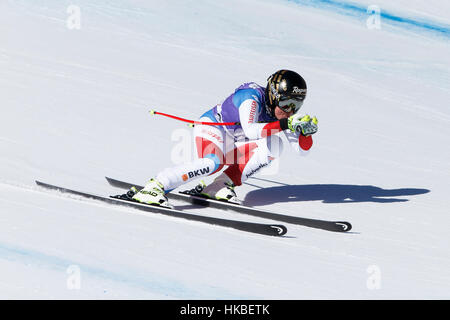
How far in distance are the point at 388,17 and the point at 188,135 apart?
36.1ft

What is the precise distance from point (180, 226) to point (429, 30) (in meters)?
14.1

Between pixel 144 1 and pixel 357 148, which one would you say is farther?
pixel 144 1

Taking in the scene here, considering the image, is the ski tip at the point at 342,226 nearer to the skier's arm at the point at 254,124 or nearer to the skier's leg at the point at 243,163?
the skier's leg at the point at 243,163

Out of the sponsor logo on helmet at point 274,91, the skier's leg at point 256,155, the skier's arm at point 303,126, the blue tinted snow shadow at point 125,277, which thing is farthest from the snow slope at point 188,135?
the sponsor logo on helmet at point 274,91

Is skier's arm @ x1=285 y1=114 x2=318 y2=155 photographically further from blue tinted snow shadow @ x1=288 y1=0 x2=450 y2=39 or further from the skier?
blue tinted snow shadow @ x1=288 y1=0 x2=450 y2=39

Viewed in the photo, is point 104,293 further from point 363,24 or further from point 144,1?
point 363,24

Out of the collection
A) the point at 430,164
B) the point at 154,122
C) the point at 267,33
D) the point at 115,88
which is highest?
the point at 267,33

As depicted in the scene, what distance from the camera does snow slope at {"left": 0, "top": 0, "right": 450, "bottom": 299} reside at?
5.65 m

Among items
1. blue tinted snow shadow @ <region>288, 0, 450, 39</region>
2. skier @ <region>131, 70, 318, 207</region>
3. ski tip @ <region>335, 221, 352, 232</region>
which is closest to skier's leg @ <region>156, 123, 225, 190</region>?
skier @ <region>131, 70, 318, 207</region>

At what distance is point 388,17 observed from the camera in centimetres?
1986

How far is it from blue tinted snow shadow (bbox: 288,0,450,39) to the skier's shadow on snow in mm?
11227

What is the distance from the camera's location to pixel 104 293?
5.13 m

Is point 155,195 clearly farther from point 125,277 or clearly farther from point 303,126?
point 125,277
